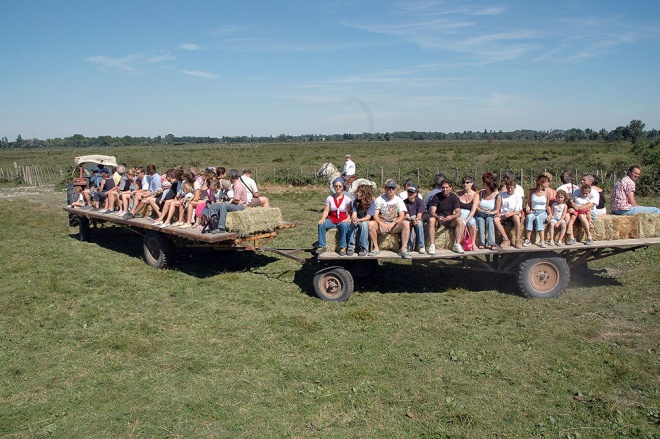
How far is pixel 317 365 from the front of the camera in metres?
5.70

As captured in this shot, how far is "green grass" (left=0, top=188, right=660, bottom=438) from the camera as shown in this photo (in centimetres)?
461

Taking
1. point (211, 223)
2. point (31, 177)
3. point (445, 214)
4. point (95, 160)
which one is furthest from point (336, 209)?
point (31, 177)

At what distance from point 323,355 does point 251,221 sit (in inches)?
136

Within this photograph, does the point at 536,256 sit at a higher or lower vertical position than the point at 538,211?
lower

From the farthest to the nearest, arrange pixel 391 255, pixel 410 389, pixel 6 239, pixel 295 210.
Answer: pixel 295 210 < pixel 6 239 < pixel 391 255 < pixel 410 389

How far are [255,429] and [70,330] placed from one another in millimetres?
3813

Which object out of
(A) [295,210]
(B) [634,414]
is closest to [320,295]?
(B) [634,414]

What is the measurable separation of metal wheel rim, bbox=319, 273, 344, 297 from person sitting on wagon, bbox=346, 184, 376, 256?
0.51 metres

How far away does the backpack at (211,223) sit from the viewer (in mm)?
8781

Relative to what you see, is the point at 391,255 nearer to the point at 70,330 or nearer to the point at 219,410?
the point at 219,410

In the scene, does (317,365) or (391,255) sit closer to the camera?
(317,365)

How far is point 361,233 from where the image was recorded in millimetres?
7645

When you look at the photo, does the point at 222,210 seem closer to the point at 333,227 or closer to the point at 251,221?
the point at 251,221

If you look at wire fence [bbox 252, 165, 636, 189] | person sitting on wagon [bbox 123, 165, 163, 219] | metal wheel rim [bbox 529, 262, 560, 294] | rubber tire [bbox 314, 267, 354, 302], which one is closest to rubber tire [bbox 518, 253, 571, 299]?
metal wheel rim [bbox 529, 262, 560, 294]
